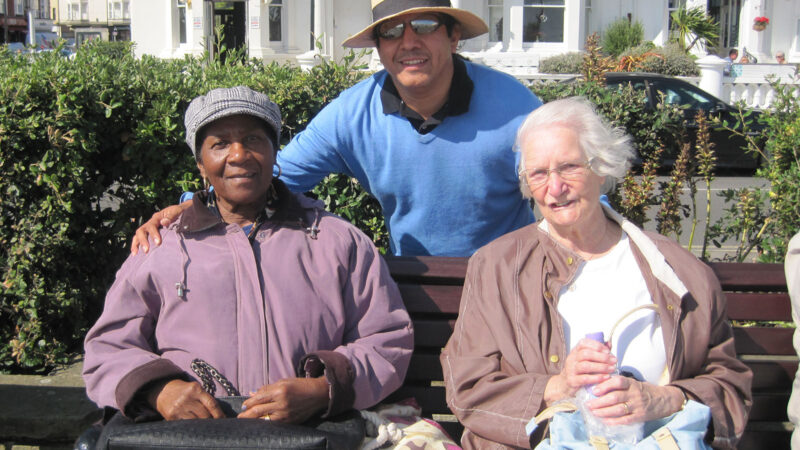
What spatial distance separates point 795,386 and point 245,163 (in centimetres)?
Answer: 200

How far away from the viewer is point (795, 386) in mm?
2721

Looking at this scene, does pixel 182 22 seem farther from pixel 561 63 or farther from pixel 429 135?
pixel 429 135

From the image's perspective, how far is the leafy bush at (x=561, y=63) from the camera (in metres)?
21.5

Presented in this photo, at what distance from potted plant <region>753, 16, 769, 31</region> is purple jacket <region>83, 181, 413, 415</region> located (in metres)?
28.0

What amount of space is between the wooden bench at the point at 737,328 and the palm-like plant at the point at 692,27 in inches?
926

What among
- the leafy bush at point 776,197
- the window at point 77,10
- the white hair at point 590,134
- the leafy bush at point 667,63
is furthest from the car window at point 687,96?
the window at point 77,10

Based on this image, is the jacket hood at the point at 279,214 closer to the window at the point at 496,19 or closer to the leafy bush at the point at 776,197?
the leafy bush at the point at 776,197

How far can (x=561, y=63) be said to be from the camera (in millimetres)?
21906

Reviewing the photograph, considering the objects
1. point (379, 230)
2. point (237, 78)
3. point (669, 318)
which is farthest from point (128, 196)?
point (669, 318)

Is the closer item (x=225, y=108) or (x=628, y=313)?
(x=628, y=313)

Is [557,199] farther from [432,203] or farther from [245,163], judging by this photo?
[245,163]

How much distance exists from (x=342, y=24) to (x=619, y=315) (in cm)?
2400

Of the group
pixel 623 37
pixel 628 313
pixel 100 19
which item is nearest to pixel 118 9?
pixel 100 19

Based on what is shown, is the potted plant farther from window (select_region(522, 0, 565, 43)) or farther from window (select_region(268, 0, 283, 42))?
window (select_region(268, 0, 283, 42))
